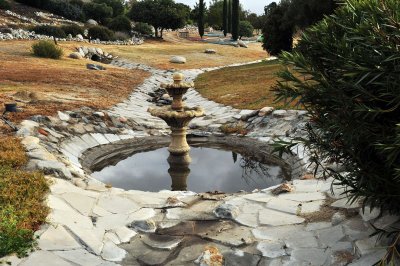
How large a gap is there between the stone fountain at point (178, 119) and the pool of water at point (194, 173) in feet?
0.09

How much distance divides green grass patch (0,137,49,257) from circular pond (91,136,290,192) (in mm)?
2863

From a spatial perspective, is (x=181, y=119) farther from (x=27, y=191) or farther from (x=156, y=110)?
(x=27, y=191)

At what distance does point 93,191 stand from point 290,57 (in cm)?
451

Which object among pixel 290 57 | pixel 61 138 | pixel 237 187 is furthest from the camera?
pixel 61 138

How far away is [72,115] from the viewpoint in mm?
14281

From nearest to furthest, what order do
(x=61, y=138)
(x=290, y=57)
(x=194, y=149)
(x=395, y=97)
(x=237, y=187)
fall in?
(x=395, y=97), (x=290, y=57), (x=237, y=187), (x=61, y=138), (x=194, y=149)

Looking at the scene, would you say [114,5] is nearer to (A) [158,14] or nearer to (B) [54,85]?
(A) [158,14]

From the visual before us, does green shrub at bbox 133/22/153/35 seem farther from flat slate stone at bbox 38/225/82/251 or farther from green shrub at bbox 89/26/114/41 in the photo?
flat slate stone at bbox 38/225/82/251

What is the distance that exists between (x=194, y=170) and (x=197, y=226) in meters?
5.11

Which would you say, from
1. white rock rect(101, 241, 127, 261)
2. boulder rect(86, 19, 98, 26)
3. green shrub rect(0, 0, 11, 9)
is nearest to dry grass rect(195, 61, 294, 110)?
white rock rect(101, 241, 127, 261)

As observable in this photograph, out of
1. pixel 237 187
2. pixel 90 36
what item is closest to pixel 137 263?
pixel 237 187

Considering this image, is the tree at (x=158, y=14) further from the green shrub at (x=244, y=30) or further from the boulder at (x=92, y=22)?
the green shrub at (x=244, y=30)

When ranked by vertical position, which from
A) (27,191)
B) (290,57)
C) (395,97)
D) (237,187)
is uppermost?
(290,57)

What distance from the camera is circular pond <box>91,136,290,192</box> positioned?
35.0 feet
